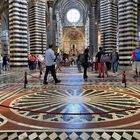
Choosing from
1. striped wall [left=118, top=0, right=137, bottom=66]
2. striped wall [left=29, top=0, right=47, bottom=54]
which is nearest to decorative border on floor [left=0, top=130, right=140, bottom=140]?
striped wall [left=118, top=0, right=137, bottom=66]

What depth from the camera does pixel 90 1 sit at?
119 feet

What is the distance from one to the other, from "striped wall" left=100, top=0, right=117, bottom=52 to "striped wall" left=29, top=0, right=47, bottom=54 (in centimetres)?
596

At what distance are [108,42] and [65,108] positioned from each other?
66.7 feet

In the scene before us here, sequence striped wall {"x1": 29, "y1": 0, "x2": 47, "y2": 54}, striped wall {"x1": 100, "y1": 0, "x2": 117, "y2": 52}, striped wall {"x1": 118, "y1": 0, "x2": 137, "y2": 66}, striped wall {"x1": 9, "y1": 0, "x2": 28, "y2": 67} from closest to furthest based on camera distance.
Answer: striped wall {"x1": 118, "y1": 0, "x2": 137, "y2": 66}
striped wall {"x1": 9, "y1": 0, "x2": 28, "y2": 67}
striped wall {"x1": 100, "y1": 0, "x2": 117, "y2": 52}
striped wall {"x1": 29, "y1": 0, "x2": 47, "y2": 54}

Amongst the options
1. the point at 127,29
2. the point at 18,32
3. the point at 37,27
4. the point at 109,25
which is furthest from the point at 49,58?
the point at 37,27

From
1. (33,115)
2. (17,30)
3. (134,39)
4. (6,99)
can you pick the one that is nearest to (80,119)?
(33,115)

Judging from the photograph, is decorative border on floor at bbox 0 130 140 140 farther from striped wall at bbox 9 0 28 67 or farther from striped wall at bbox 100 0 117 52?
striped wall at bbox 100 0 117 52

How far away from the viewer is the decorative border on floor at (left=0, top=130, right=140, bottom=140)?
158 inches

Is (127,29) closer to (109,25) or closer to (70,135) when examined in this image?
(109,25)

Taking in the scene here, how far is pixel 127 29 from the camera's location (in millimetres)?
19625

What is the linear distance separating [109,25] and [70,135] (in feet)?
73.7

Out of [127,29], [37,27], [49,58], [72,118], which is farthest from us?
[37,27]

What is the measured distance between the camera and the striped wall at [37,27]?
1040 inches

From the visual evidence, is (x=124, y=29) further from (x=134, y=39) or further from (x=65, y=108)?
(x=65, y=108)
